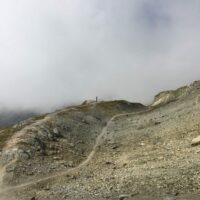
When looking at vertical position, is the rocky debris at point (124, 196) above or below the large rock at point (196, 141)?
below

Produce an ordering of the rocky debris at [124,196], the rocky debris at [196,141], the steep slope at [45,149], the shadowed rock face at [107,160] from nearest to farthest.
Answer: the rocky debris at [124,196] → the shadowed rock face at [107,160] → the rocky debris at [196,141] → the steep slope at [45,149]

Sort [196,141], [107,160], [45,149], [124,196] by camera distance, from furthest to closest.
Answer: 1. [45,149]
2. [107,160]
3. [196,141]
4. [124,196]

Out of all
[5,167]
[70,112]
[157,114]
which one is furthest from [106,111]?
[5,167]

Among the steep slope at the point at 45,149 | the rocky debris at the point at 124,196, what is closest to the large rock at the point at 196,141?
the steep slope at the point at 45,149

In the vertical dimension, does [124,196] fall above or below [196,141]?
below

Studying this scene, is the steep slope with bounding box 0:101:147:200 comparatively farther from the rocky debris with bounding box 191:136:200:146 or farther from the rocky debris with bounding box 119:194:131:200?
the rocky debris with bounding box 119:194:131:200

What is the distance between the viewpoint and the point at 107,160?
76.9m

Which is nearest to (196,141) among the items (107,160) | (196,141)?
(196,141)

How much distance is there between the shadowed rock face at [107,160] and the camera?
185 feet

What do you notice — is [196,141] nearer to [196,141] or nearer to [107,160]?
[196,141]

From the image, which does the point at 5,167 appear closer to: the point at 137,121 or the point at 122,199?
the point at 122,199

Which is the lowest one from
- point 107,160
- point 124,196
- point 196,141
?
point 124,196

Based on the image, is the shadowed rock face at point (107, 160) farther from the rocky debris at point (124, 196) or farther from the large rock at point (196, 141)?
the large rock at point (196, 141)

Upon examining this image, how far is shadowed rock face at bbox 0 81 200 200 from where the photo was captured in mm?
56281
